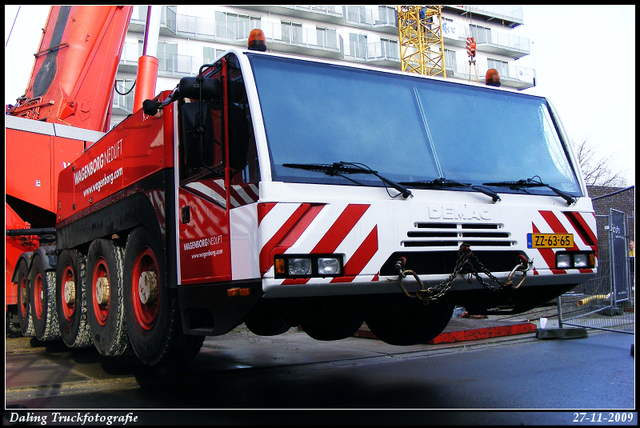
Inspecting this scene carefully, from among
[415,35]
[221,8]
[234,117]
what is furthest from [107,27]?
[415,35]

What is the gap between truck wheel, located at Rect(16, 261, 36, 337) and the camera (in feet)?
28.2

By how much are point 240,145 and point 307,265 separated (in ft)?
3.15

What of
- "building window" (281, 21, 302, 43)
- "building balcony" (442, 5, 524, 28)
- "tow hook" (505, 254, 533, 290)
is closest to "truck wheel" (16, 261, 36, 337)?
"tow hook" (505, 254, 533, 290)

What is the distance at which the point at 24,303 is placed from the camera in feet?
29.1

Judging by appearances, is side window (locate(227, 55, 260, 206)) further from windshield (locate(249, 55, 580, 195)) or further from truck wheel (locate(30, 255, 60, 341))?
truck wheel (locate(30, 255, 60, 341))

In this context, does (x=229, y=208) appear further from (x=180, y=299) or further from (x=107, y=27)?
(x=107, y=27)

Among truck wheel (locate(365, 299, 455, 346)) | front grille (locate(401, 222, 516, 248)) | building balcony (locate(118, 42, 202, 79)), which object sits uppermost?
building balcony (locate(118, 42, 202, 79))

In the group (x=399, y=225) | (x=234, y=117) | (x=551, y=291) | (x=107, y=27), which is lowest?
(x=551, y=291)

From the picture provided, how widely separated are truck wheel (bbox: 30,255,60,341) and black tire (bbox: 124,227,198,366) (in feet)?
8.65

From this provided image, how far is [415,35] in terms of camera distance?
40000 mm

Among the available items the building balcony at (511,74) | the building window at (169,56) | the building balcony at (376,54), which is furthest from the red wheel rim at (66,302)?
the building balcony at (511,74)

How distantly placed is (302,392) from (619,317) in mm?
7591

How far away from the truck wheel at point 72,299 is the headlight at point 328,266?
3637 mm
